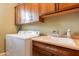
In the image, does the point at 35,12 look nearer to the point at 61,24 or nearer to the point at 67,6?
the point at 61,24

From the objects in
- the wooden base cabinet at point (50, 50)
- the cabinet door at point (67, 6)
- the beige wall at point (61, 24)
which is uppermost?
the cabinet door at point (67, 6)

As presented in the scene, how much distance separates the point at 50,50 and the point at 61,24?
801 millimetres

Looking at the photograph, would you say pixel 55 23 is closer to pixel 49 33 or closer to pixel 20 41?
pixel 49 33

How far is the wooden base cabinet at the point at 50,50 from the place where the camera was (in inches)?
45.5

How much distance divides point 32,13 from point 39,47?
1.02 m

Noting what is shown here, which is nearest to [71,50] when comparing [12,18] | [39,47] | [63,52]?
[63,52]

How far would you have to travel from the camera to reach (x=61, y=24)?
7.05 ft

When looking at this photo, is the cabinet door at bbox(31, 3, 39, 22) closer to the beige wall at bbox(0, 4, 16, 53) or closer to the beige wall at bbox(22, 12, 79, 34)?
the beige wall at bbox(22, 12, 79, 34)

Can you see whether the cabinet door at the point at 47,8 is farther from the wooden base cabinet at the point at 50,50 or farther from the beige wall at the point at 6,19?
the beige wall at the point at 6,19

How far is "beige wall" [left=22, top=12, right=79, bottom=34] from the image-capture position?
1.86 metres

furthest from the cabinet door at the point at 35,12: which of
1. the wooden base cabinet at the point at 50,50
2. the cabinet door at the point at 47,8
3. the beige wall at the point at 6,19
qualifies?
the beige wall at the point at 6,19

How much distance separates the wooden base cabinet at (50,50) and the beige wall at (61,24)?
23.1 inches

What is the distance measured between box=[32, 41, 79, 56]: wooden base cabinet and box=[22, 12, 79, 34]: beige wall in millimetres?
588

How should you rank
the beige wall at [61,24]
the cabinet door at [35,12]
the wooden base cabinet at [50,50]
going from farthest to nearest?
1. the cabinet door at [35,12]
2. the beige wall at [61,24]
3. the wooden base cabinet at [50,50]
